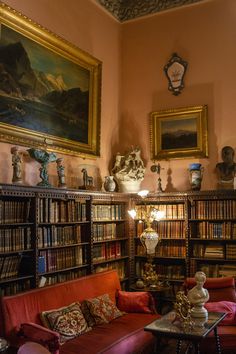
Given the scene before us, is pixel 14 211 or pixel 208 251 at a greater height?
pixel 14 211

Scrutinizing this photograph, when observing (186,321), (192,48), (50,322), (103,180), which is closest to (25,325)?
(50,322)

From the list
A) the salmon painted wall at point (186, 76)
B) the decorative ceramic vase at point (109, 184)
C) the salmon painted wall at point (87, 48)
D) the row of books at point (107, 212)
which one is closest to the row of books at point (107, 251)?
the row of books at point (107, 212)

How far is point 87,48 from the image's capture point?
650 cm

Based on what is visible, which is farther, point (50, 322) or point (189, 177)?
point (189, 177)

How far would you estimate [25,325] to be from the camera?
3.93 meters

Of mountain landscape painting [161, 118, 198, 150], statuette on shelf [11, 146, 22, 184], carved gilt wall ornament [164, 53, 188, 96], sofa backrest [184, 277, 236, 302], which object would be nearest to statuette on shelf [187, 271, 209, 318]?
sofa backrest [184, 277, 236, 302]

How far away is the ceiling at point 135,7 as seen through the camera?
22.9 ft

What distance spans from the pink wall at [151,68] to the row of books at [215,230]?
2.10ft

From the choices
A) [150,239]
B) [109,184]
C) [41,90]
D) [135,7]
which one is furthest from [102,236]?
[135,7]

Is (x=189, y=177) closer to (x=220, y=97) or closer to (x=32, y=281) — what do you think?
(x=220, y=97)

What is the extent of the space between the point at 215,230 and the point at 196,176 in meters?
0.85

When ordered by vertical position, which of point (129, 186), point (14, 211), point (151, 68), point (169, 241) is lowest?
point (169, 241)

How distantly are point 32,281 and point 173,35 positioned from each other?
4.61 metres

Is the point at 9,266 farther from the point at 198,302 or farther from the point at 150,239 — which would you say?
the point at 150,239
